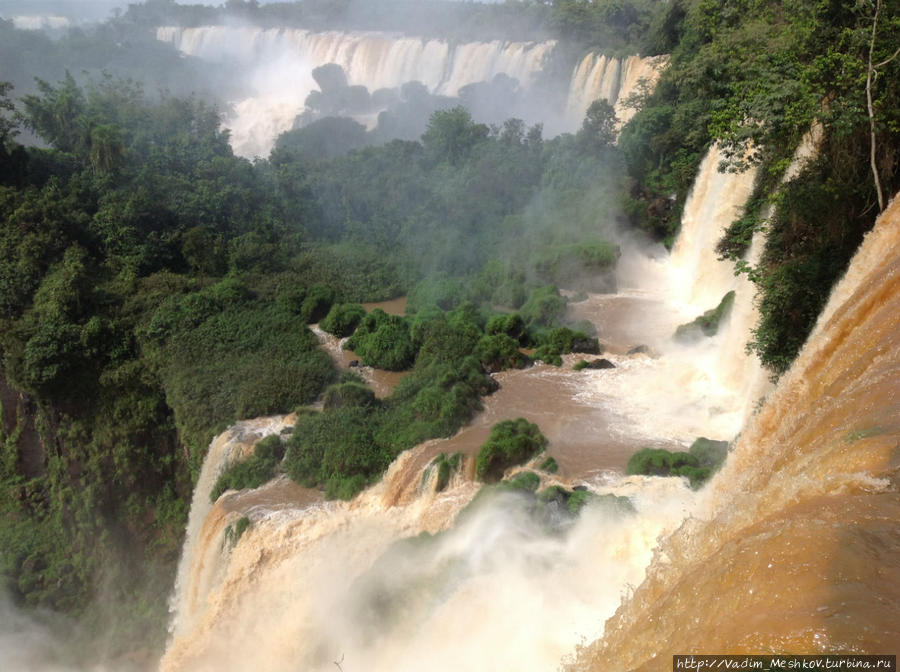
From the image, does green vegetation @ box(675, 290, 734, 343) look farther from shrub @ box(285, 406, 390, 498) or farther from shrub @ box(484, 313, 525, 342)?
shrub @ box(285, 406, 390, 498)

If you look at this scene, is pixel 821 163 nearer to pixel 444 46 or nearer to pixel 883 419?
pixel 883 419

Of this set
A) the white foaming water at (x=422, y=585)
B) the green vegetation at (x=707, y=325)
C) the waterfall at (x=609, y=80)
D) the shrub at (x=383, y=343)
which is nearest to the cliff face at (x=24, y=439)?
the shrub at (x=383, y=343)

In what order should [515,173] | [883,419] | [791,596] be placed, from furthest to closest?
[515,173]
[883,419]
[791,596]

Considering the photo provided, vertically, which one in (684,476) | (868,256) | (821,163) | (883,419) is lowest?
(684,476)

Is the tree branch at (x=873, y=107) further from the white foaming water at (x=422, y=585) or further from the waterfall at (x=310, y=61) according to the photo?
the waterfall at (x=310, y=61)

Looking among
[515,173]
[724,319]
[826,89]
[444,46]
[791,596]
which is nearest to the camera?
[791,596]

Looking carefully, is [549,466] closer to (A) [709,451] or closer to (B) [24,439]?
(A) [709,451]

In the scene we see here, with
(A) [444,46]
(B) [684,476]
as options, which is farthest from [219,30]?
(B) [684,476]
